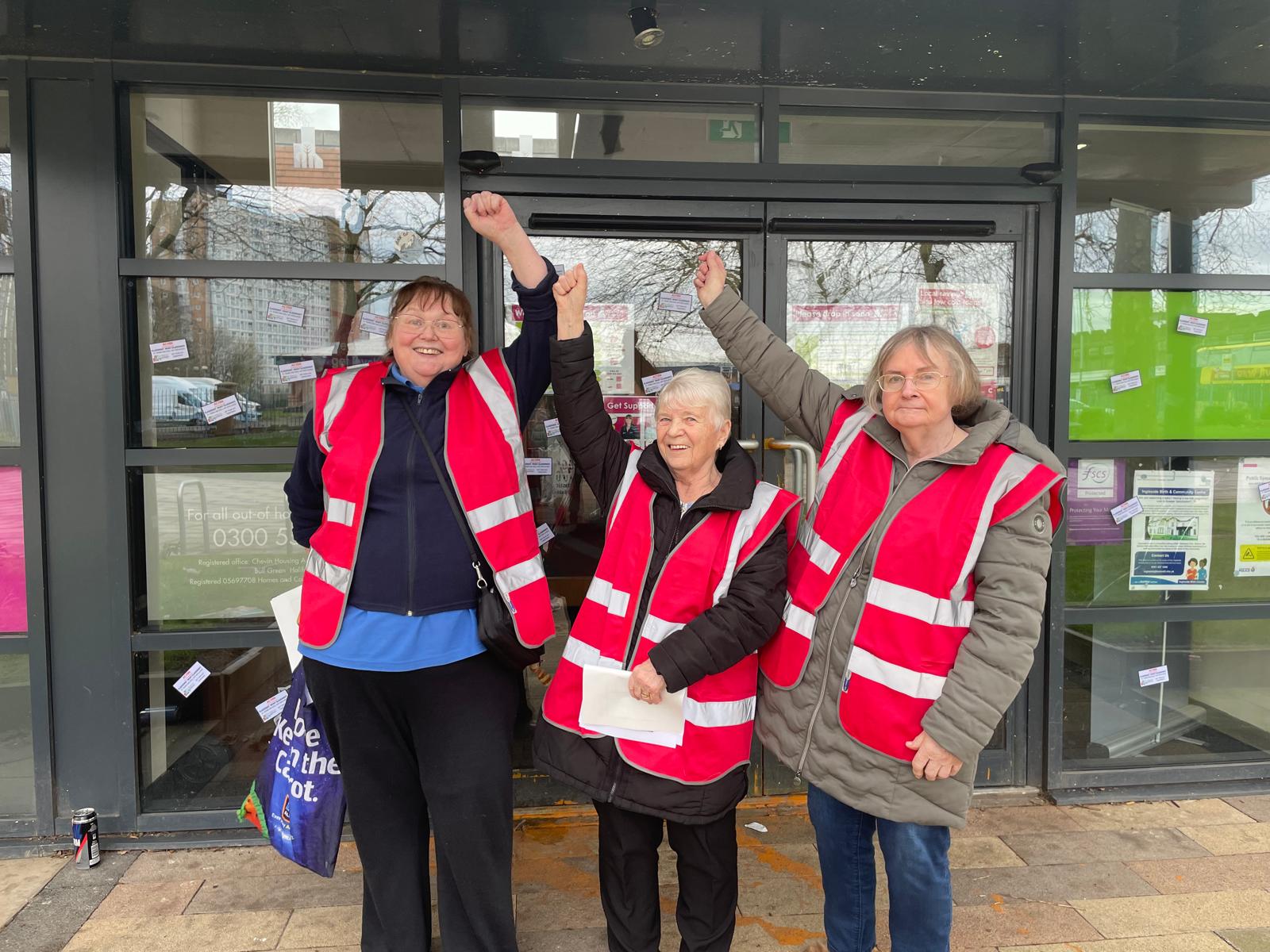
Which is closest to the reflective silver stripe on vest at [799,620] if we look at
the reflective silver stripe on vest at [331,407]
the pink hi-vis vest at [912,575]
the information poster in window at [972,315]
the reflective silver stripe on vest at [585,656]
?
the pink hi-vis vest at [912,575]

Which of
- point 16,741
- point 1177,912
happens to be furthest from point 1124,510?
point 16,741

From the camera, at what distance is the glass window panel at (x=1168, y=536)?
11.7ft

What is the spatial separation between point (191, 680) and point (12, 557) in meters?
0.78

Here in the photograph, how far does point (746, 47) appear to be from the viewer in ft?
9.73

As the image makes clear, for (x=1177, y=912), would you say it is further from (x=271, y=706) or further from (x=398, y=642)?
(x=271, y=706)

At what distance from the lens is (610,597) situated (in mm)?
2162

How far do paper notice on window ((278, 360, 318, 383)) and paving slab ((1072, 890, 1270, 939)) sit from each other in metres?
3.30

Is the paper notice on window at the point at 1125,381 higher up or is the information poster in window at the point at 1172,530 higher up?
the paper notice on window at the point at 1125,381

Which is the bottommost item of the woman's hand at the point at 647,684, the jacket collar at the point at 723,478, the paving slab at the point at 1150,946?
the paving slab at the point at 1150,946

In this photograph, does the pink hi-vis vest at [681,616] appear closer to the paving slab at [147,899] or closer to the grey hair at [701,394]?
the grey hair at [701,394]

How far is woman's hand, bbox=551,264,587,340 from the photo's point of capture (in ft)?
7.14

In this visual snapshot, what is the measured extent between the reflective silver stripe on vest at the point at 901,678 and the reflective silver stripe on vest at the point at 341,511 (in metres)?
1.30

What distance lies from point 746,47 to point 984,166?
113cm

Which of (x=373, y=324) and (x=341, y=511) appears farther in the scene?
(x=373, y=324)
